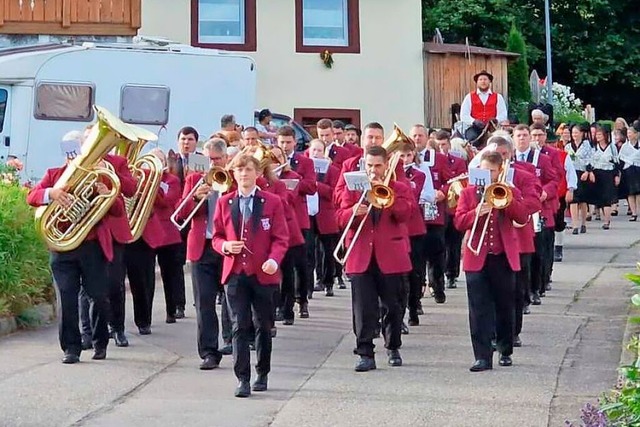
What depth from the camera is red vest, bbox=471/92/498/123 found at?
18.8 metres

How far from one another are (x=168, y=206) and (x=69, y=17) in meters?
15.4

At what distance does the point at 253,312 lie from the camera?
34.0ft

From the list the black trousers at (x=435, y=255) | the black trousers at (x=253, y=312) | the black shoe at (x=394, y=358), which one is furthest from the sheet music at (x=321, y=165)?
the black trousers at (x=253, y=312)

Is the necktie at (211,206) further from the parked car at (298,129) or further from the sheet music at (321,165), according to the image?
the parked car at (298,129)

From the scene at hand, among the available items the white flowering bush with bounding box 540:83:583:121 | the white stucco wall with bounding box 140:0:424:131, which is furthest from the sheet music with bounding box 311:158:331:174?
the white flowering bush with bounding box 540:83:583:121

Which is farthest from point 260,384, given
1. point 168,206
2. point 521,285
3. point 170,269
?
point 170,269

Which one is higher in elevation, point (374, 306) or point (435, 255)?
point (435, 255)

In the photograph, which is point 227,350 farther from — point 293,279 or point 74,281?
point 293,279

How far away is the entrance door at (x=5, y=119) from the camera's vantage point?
68.7ft

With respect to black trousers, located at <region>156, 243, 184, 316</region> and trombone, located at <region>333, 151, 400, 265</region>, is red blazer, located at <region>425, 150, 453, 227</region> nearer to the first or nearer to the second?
black trousers, located at <region>156, 243, 184, 316</region>

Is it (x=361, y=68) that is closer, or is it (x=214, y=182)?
(x=214, y=182)

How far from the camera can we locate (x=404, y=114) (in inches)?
1168

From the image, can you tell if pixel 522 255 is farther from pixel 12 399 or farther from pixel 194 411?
pixel 12 399

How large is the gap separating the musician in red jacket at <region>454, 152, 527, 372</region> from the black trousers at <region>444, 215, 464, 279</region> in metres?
4.41
